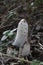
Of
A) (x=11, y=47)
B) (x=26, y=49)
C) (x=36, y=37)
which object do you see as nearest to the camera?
(x=26, y=49)

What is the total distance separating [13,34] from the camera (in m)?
1.94

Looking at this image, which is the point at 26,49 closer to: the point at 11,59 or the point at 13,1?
the point at 11,59

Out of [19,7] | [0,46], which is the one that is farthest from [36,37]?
[19,7]

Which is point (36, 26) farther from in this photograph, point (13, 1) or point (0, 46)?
point (13, 1)

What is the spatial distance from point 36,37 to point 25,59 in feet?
1.29

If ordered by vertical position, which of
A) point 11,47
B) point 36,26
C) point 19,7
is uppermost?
point 19,7

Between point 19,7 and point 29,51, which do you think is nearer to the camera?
point 29,51

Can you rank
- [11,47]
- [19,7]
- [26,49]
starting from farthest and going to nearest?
[19,7] < [11,47] < [26,49]

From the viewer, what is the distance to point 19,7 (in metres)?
2.76

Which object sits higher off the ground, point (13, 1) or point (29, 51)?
point (13, 1)

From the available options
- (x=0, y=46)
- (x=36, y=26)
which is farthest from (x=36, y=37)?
(x=0, y=46)

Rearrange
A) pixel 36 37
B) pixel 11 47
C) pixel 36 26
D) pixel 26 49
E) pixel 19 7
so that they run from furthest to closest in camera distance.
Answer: pixel 19 7 < pixel 36 26 < pixel 36 37 < pixel 11 47 < pixel 26 49

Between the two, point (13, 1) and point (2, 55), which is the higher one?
point (13, 1)

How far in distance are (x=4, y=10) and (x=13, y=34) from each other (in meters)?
1.01
